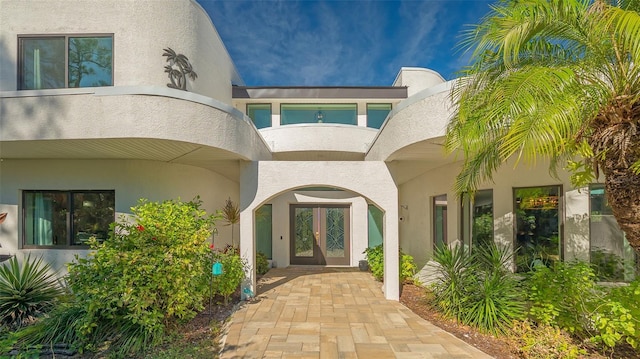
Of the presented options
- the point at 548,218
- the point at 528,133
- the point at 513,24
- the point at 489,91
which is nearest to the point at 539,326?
the point at 548,218

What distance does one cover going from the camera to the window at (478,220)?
7488mm

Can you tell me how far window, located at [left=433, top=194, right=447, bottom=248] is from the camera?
911 centimetres

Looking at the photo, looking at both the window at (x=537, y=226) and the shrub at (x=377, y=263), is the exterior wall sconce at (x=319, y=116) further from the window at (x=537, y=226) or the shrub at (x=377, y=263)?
the window at (x=537, y=226)

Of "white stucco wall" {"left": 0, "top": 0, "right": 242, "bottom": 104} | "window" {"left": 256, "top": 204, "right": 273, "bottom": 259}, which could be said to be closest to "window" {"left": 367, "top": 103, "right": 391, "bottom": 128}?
"window" {"left": 256, "top": 204, "right": 273, "bottom": 259}

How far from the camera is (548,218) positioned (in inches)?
253

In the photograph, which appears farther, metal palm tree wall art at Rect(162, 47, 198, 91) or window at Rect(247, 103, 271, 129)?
window at Rect(247, 103, 271, 129)

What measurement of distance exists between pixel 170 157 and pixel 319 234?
287 inches

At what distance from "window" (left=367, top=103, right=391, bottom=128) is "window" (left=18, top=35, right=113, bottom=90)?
33.9ft

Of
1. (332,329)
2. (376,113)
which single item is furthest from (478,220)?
(376,113)

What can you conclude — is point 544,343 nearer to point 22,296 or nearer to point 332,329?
point 332,329

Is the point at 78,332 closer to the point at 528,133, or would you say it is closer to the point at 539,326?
the point at 528,133

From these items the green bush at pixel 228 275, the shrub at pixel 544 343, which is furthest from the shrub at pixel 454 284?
the green bush at pixel 228 275

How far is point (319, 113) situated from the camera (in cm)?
1381

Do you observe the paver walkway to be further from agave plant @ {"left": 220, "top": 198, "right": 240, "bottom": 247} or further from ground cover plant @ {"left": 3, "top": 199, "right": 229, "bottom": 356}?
agave plant @ {"left": 220, "top": 198, "right": 240, "bottom": 247}
